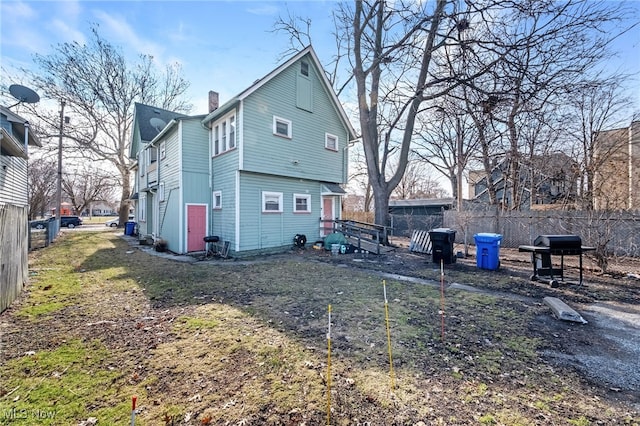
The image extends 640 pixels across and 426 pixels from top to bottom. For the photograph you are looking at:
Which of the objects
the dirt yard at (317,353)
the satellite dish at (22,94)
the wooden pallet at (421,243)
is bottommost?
the dirt yard at (317,353)

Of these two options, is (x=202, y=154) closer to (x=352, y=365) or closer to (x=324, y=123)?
(x=324, y=123)

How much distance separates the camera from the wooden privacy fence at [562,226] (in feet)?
27.6

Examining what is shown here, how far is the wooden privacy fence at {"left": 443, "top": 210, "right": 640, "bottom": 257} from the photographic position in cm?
842

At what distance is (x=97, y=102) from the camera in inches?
909

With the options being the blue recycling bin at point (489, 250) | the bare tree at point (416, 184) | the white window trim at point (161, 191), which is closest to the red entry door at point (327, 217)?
the blue recycling bin at point (489, 250)

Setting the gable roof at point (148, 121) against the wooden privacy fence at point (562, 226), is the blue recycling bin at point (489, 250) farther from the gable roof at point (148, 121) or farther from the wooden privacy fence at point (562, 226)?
the gable roof at point (148, 121)

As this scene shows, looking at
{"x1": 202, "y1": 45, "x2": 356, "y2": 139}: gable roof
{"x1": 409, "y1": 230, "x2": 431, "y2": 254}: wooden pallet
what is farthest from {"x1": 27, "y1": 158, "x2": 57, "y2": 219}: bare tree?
{"x1": 409, "y1": 230, "x2": 431, "y2": 254}: wooden pallet

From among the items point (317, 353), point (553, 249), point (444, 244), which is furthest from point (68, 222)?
point (553, 249)

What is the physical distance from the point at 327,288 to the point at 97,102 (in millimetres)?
27545

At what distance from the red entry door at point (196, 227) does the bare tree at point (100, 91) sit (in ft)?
56.5

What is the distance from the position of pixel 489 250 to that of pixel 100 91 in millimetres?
30022

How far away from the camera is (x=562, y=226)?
1165cm

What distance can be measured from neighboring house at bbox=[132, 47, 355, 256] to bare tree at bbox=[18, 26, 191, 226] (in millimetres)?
14070

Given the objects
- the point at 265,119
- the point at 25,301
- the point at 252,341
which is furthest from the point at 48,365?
the point at 265,119
